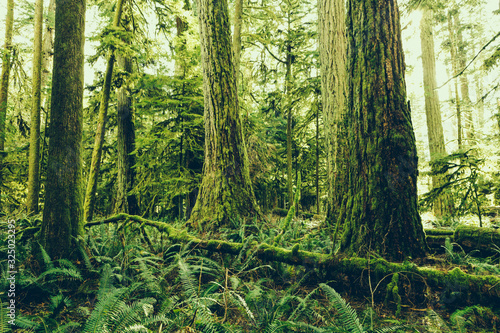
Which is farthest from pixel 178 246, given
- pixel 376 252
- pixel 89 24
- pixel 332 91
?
pixel 89 24

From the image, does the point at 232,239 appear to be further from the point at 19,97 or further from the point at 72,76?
the point at 19,97

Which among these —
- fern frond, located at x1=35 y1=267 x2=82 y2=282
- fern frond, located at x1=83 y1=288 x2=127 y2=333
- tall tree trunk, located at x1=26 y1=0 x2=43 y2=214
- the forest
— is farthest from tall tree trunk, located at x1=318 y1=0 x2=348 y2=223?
tall tree trunk, located at x1=26 y1=0 x2=43 y2=214

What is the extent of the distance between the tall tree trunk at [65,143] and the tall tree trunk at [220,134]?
2282mm

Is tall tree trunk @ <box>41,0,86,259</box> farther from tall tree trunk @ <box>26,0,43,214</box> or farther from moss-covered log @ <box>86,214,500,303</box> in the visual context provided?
tall tree trunk @ <box>26,0,43,214</box>

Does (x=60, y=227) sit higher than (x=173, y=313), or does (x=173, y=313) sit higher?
(x=60, y=227)

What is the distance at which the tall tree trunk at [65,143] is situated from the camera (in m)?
3.39

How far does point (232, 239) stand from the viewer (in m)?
4.43

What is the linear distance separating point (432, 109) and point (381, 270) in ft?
34.5

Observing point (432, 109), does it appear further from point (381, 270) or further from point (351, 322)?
point (351, 322)

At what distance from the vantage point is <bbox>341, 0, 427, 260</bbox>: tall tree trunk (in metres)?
2.84

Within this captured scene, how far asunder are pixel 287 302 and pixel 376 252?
111 cm

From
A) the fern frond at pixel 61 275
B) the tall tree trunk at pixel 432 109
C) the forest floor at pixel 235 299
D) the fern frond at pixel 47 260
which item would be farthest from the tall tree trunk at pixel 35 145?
the tall tree trunk at pixel 432 109

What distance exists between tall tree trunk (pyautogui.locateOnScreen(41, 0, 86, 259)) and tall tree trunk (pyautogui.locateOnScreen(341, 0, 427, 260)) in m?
3.50

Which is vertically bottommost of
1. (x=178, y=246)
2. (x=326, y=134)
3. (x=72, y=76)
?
(x=178, y=246)
